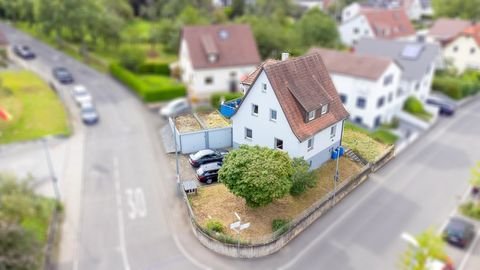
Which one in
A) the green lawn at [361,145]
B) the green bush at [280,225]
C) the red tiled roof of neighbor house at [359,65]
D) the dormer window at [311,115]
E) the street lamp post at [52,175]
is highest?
the dormer window at [311,115]

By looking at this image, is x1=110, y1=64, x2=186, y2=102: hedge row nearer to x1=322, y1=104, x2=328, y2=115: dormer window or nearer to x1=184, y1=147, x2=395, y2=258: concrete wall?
x1=184, y1=147, x2=395, y2=258: concrete wall

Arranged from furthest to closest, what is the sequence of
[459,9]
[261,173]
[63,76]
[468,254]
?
[459,9], [63,76], [468,254], [261,173]

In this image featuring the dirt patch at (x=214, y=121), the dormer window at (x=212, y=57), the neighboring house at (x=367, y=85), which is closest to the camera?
the dirt patch at (x=214, y=121)

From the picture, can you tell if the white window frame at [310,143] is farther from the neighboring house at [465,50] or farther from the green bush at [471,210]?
the neighboring house at [465,50]

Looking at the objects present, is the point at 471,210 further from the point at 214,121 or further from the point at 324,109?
the point at 214,121

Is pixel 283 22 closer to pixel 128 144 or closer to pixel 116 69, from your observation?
pixel 116 69

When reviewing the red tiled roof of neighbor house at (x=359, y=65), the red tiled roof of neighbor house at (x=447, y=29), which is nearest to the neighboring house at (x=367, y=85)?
the red tiled roof of neighbor house at (x=359, y=65)

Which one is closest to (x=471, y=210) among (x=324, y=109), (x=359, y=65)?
(x=359, y=65)
